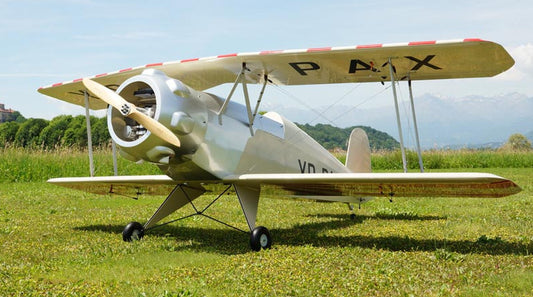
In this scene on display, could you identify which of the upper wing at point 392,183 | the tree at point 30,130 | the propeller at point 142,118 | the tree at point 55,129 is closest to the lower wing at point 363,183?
the upper wing at point 392,183

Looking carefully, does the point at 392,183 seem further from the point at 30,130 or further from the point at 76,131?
the point at 30,130

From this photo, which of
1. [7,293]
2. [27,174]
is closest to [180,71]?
[7,293]

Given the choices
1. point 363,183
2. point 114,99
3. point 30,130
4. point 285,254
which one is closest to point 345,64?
→ point 363,183

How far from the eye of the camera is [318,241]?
764 cm

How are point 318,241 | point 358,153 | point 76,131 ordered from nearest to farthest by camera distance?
point 318,241, point 358,153, point 76,131

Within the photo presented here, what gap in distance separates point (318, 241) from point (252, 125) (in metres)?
2.01

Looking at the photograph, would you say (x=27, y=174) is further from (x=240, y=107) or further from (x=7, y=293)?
(x=7, y=293)

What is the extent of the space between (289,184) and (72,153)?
16.9m

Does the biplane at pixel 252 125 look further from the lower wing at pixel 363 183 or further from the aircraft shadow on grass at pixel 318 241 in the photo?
the aircraft shadow on grass at pixel 318 241

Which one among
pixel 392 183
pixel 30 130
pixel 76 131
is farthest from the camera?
pixel 30 130

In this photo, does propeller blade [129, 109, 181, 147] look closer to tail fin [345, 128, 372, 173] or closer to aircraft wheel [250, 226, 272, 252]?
aircraft wheel [250, 226, 272, 252]

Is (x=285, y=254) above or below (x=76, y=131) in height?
below

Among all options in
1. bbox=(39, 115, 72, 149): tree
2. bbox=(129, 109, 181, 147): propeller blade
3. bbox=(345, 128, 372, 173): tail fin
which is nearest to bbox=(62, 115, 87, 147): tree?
bbox=(39, 115, 72, 149): tree

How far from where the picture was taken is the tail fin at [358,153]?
37.1ft
